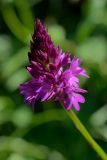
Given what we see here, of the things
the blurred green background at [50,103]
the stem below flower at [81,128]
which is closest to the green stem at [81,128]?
the stem below flower at [81,128]

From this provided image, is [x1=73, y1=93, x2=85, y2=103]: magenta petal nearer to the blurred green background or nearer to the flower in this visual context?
the flower

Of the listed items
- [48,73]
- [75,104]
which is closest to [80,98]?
[75,104]

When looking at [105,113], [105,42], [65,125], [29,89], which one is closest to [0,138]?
[65,125]

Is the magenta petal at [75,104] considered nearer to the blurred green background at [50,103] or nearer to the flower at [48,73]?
the flower at [48,73]

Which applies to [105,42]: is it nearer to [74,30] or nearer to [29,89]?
[74,30]

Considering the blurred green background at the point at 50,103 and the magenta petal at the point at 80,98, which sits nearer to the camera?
the magenta petal at the point at 80,98

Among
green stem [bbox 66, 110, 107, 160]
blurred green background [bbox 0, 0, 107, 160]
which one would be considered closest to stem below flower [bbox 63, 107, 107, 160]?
green stem [bbox 66, 110, 107, 160]
